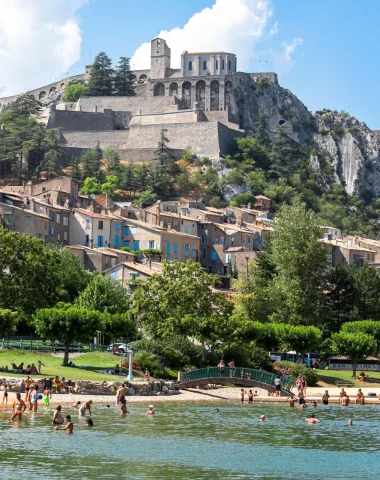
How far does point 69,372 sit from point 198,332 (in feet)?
33.3

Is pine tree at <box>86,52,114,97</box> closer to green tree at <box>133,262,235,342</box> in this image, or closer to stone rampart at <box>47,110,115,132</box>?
stone rampart at <box>47,110,115,132</box>

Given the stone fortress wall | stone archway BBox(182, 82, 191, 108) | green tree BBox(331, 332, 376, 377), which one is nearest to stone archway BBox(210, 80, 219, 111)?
the stone fortress wall

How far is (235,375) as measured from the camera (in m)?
56.6

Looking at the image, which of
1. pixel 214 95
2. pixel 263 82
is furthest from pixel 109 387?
pixel 263 82

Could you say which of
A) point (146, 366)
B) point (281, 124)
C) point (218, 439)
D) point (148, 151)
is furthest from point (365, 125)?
point (218, 439)

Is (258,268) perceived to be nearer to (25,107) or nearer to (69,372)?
(69,372)

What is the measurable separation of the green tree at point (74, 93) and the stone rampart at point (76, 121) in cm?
1379

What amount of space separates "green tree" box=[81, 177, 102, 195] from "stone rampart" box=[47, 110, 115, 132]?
17699 millimetres

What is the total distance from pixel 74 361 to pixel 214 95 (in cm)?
10126

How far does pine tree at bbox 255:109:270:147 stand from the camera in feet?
500

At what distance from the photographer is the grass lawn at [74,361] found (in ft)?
169

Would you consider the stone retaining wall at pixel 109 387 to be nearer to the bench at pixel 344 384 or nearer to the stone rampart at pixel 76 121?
the bench at pixel 344 384

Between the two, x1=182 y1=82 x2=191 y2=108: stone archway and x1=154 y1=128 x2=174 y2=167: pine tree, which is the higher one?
x1=182 y1=82 x2=191 y2=108: stone archway

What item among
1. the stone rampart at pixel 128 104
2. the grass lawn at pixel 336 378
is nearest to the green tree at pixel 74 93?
the stone rampart at pixel 128 104
